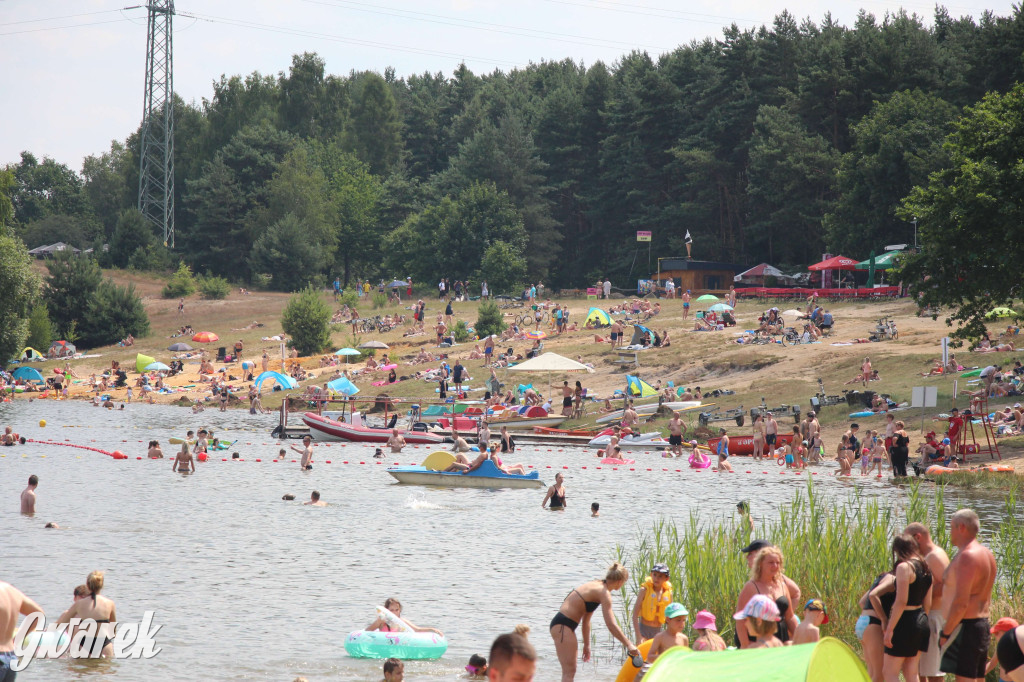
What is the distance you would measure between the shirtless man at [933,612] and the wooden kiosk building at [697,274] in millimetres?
56546

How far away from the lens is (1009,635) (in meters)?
7.67

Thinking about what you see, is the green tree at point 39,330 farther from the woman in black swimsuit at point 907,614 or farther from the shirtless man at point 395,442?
the woman in black swimsuit at point 907,614

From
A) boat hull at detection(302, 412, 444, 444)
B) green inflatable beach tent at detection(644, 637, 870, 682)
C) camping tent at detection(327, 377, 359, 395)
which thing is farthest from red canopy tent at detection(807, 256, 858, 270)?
green inflatable beach tent at detection(644, 637, 870, 682)

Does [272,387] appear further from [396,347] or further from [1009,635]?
[1009,635]

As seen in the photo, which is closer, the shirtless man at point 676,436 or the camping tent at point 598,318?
the shirtless man at point 676,436

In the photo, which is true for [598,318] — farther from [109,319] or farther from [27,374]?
[109,319]

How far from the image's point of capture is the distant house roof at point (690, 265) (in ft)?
213

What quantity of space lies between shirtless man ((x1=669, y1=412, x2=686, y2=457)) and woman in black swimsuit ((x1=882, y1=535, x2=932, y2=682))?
24569mm

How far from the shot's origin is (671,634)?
893 centimetres

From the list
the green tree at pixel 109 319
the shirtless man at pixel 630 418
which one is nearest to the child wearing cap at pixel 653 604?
the shirtless man at pixel 630 418

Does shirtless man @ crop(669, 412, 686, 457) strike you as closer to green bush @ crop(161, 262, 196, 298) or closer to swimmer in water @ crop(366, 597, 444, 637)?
swimmer in water @ crop(366, 597, 444, 637)

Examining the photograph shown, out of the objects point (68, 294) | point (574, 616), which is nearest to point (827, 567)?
point (574, 616)

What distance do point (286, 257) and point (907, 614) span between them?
7445cm

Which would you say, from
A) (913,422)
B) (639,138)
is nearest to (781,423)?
(913,422)
